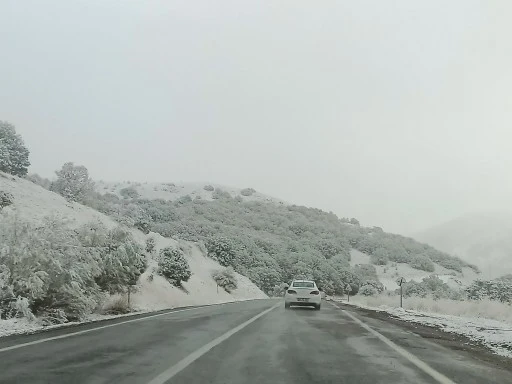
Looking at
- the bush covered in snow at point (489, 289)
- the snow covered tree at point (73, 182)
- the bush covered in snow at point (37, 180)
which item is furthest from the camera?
the bush covered in snow at point (37, 180)

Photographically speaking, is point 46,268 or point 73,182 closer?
point 46,268

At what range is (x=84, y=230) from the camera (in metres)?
20.9

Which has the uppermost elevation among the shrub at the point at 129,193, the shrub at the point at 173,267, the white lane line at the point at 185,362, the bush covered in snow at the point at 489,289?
the shrub at the point at 129,193

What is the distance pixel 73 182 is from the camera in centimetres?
7638

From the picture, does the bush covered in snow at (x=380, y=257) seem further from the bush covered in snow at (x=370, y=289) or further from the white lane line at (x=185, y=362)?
the white lane line at (x=185, y=362)

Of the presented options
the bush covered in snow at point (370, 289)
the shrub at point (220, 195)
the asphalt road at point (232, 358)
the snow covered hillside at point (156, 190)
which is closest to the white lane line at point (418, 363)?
the asphalt road at point (232, 358)

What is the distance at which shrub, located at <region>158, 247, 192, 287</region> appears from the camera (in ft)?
161

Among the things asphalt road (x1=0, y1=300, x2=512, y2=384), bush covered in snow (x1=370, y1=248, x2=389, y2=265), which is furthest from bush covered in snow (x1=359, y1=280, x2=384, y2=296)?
asphalt road (x1=0, y1=300, x2=512, y2=384)

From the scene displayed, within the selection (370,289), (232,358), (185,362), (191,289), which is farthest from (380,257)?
(185,362)

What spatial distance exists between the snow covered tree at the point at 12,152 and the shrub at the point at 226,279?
89.8 feet

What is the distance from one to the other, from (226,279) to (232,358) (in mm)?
60168

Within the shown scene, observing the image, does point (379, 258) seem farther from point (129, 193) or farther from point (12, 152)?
point (12, 152)

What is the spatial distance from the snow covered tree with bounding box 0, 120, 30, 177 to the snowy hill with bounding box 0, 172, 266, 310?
277 centimetres

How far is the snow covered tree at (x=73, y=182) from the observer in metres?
74.4
